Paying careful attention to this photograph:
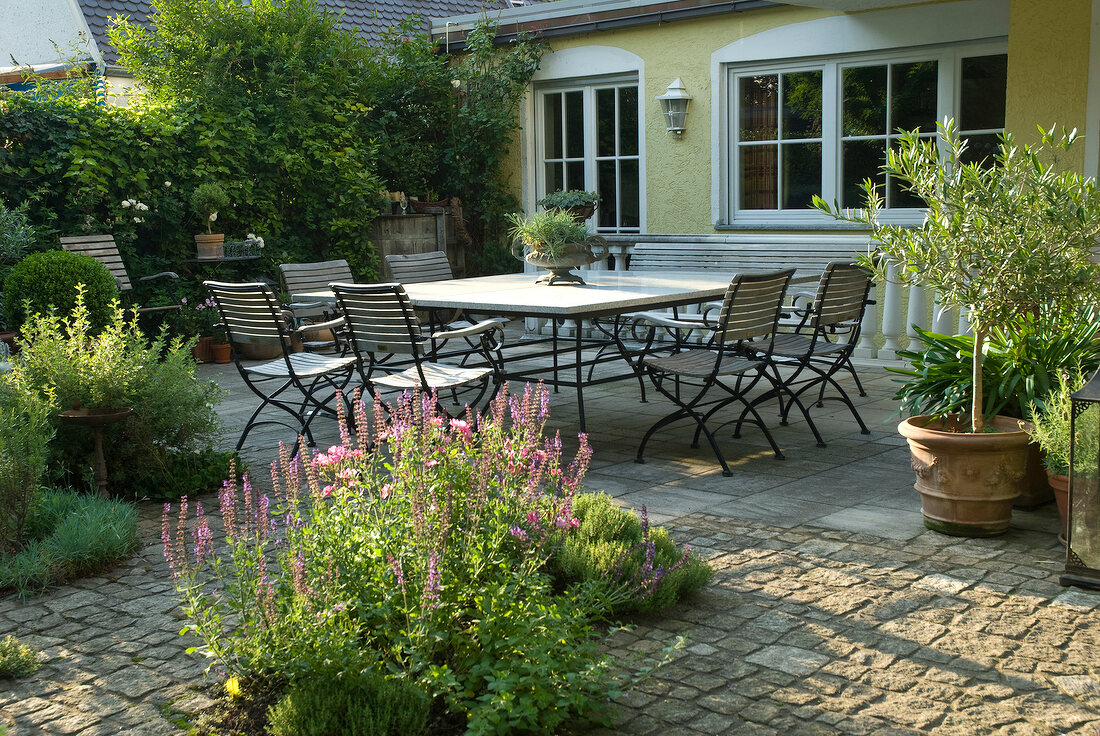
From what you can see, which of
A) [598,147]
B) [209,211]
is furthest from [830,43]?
Result: [209,211]

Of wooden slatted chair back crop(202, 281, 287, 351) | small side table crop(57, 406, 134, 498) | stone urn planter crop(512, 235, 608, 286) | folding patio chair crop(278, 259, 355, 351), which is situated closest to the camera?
small side table crop(57, 406, 134, 498)

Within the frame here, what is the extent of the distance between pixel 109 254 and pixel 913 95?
6.71 meters

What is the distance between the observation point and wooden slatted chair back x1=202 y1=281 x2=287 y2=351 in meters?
5.78

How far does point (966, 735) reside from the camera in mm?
2627

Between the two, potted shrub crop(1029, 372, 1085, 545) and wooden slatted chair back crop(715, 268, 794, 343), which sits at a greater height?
wooden slatted chair back crop(715, 268, 794, 343)

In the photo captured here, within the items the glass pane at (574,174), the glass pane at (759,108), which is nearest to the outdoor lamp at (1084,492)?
the glass pane at (759,108)

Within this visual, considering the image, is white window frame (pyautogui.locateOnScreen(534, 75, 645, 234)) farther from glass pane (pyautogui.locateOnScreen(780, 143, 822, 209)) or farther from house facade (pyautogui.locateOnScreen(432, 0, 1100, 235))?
glass pane (pyautogui.locateOnScreen(780, 143, 822, 209))

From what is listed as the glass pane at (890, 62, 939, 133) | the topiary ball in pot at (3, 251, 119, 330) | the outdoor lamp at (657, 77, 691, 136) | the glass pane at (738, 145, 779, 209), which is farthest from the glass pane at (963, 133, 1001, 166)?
the topiary ball in pot at (3, 251, 119, 330)

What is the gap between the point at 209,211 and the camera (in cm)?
948

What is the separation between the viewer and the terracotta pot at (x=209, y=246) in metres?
9.51

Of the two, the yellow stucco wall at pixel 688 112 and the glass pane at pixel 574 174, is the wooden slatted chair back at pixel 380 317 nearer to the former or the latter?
the yellow stucco wall at pixel 688 112

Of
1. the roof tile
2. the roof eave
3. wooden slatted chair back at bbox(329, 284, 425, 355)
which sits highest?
the roof tile

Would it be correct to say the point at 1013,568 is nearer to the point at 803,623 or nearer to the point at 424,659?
the point at 803,623

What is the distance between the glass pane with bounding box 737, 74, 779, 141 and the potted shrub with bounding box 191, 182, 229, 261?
466 cm
